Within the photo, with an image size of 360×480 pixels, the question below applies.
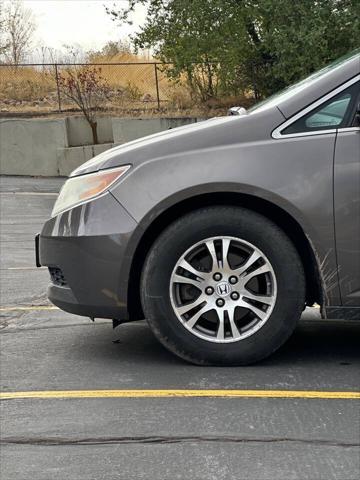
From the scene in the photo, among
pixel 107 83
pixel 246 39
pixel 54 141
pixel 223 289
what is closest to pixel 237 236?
pixel 223 289

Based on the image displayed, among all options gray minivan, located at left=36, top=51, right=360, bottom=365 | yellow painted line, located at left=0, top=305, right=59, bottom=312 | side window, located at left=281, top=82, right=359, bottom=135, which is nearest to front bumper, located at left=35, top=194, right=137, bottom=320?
gray minivan, located at left=36, top=51, right=360, bottom=365

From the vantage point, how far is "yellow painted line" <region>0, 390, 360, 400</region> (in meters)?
3.44

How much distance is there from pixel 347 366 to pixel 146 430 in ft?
4.55

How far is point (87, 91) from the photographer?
21.8 meters

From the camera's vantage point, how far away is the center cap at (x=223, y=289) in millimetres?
3684

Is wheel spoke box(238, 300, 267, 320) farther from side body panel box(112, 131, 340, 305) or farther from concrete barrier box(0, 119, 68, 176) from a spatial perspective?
concrete barrier box(0, 119, 68, 176)

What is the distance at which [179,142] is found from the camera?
375cm

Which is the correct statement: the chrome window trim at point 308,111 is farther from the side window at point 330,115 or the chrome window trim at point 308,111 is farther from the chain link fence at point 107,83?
the chain link fence at point 107,83

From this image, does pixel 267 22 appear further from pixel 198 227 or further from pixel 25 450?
pixel 25 450

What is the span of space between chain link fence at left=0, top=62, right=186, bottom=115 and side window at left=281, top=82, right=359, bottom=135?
1747 cm

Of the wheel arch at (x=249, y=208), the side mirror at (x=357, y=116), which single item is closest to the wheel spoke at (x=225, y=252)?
the wheel arch at (x=249, y=208)

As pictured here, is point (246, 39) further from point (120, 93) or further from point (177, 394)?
point (177, 394)

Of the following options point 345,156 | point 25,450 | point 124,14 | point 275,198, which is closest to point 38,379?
point 25,450

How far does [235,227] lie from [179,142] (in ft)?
1.91
